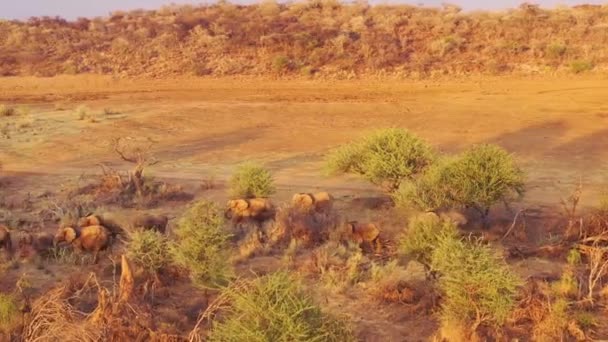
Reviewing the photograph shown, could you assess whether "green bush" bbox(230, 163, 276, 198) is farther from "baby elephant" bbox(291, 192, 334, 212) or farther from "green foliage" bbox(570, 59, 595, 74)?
"green foliage" bbox(570, 59, 595, 74)

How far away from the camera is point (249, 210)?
1016cm

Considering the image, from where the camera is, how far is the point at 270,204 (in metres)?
10.5

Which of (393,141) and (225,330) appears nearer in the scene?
(225,330)

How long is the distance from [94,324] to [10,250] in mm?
3436

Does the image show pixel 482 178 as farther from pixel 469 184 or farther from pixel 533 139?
pixel 533 139

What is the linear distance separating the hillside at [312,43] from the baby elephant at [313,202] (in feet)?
52.7

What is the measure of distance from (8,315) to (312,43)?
2330 cm

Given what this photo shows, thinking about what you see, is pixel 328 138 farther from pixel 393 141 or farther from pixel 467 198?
pixel 467 198

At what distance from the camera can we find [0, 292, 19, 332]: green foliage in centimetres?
627

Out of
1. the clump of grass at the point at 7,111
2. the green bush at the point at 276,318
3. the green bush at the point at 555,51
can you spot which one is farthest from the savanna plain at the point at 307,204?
the green bush at the point at 555,51

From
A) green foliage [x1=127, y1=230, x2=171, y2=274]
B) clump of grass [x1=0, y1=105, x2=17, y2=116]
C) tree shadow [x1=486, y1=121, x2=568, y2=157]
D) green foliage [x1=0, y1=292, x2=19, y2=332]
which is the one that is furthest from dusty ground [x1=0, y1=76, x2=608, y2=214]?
green foliage [x1=0, y1=292, x2=19, y2=332]

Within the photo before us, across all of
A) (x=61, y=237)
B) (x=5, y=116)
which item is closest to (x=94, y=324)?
(x=61, y=237)

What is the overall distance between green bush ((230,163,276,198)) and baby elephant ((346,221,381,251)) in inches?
76.2

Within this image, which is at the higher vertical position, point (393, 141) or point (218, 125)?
point (393, 141)
